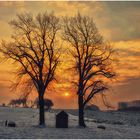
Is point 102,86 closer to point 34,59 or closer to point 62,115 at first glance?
point 62,115

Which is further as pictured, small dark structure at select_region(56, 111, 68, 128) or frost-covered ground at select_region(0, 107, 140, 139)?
small dark structure at select_region(56, 111, 68, 128)

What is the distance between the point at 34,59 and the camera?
50094 mm

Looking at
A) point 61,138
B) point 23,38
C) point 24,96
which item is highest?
point 23,38

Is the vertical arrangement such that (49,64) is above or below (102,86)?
above

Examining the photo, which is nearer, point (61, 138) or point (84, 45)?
point (61, 138)

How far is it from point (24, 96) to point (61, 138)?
17323 mm

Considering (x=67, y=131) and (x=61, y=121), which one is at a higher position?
(x=61, y=121)

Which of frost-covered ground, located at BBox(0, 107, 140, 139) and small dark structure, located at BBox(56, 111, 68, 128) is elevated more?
small dark structure, located at BBox(56, 111, 68, 128)

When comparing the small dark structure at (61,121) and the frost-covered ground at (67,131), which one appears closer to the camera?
the frost-covered ground at (67,131)

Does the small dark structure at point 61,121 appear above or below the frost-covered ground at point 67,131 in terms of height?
above

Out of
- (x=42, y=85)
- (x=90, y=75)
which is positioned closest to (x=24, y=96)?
(x=42, y=85)

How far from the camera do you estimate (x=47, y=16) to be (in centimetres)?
5019

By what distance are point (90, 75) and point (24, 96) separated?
9.37 metres

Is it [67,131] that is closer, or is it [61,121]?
[67,131]
